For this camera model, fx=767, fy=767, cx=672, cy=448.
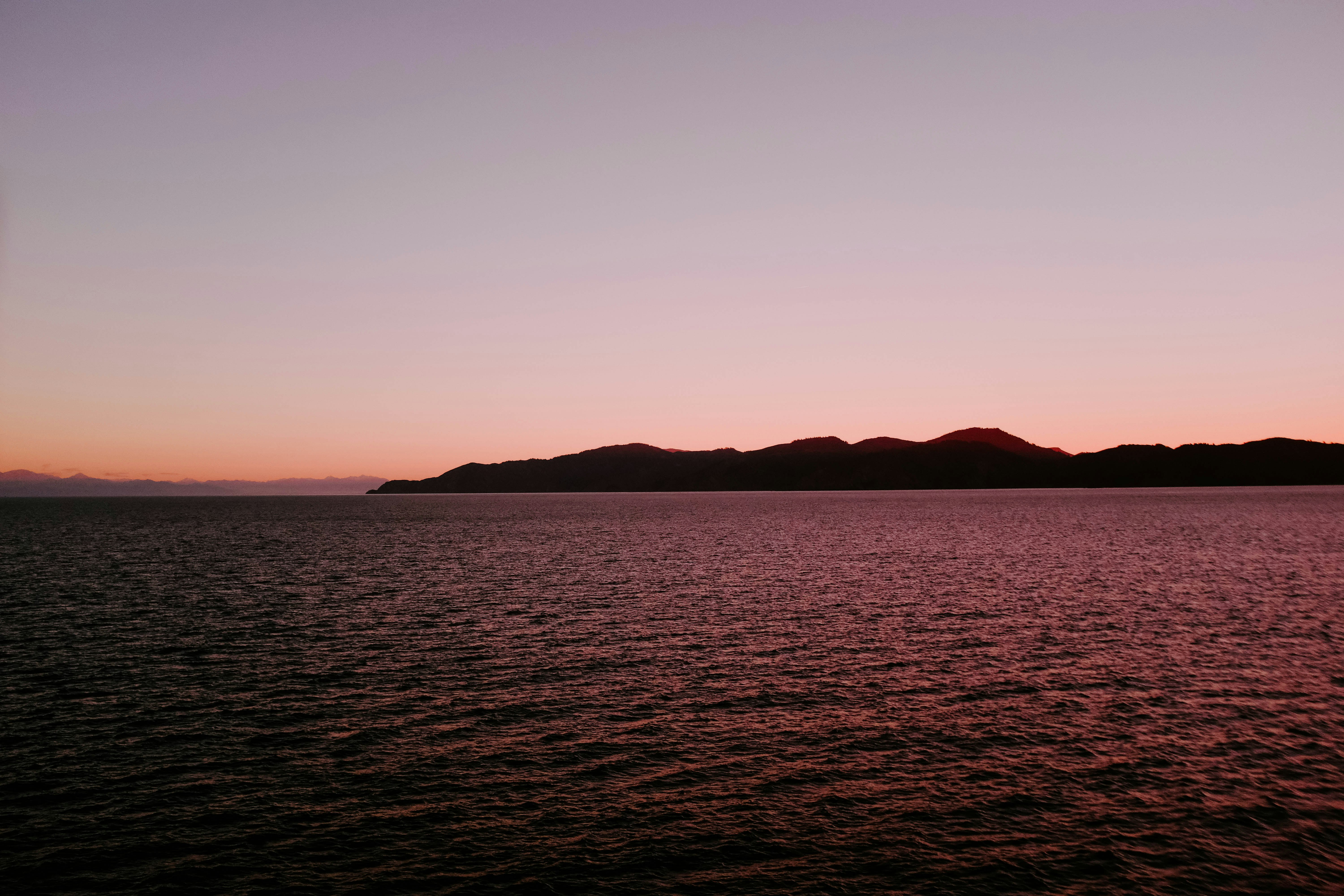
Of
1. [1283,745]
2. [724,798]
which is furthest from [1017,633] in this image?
[724,798]

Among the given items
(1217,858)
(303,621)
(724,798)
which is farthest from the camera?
(303,621)

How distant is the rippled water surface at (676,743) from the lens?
19.0 m

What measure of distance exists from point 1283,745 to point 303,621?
52.6 m

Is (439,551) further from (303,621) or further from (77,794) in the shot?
(77,794)

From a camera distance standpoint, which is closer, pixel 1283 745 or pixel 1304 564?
pixel 1283 745

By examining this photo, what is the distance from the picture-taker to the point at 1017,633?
1832 inches

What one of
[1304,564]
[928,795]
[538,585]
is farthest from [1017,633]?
[1304,564]

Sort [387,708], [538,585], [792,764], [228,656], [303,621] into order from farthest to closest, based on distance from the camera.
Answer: [538,585] < [303,621] < [228,656] < [387,708] < [792,764]

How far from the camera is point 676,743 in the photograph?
2753 cm

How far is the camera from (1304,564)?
8006cm

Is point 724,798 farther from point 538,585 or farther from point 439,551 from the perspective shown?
point 439,551

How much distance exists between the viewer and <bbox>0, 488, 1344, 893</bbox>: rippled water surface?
19.0m

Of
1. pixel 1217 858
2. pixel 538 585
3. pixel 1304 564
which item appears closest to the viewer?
pixel 1217 858

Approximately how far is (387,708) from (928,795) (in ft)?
70.5
